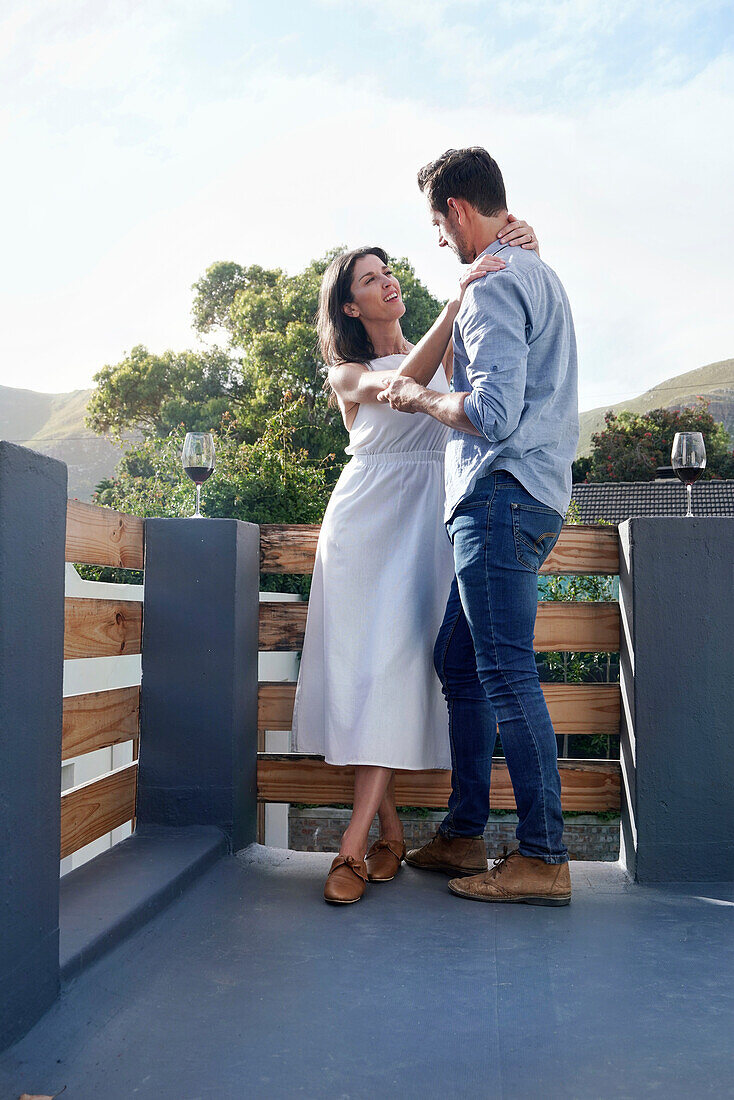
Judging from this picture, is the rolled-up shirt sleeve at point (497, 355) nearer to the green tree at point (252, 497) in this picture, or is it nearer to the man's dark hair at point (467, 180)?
the man's dark hair at point (467, 180)

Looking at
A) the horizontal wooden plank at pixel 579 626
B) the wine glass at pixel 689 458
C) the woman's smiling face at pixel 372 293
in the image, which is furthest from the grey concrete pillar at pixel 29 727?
the wine glass at pixel 689 458

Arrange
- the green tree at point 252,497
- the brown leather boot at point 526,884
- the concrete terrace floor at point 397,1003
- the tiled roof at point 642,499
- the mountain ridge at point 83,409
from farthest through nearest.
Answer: the mountain ridge at point 83,409 → the tiled roof at point 642,499 → the green tree at point 252,497 → the brown leather boot at point 526,884 → the concrete terrace floor at point 397,1003

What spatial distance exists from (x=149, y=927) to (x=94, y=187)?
5564 centimetres

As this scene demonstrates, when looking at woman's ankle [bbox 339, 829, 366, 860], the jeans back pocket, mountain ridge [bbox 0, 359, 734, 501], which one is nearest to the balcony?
woman's ankle [bbox 339, 829, 366, 860]

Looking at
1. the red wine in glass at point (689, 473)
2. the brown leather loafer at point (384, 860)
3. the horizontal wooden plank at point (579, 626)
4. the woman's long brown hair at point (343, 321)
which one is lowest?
the brown leather loafer at point (384, 860)

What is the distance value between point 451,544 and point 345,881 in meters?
0.86

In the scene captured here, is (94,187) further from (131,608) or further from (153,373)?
(131,608)

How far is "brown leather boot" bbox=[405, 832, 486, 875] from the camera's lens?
2361 millimetres

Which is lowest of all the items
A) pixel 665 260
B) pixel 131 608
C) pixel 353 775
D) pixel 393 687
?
pixel 353 775

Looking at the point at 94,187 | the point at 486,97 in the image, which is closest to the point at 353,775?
the point at 486,97

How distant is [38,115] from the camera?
54562 mm

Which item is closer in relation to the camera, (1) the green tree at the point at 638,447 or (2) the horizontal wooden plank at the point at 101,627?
(2) the horizontal wooden plank at the point at 101,627

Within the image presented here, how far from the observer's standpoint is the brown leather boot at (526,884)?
212 centimetres

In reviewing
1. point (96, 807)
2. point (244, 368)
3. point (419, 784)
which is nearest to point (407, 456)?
point (419, 784)
